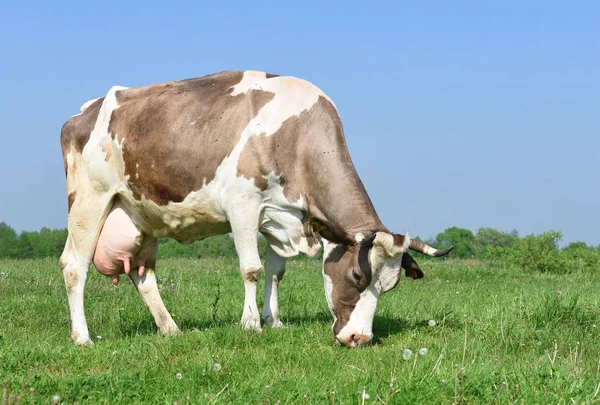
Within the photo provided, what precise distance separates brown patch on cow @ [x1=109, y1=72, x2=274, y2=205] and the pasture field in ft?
5.24

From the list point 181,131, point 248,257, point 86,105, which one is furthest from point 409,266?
point 86,105

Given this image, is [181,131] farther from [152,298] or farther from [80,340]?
[80,340]

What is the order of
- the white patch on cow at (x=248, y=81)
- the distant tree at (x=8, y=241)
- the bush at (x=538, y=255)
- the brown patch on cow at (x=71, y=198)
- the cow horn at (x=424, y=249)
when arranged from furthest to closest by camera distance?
the distant tree at (x=8, y=241) → the bush at (x=538, y=255) → the brown patch on cow at (x=71, y=198) → the white patch on cow at (x=248, y=81) → the cow horn at (x=424, y=249)

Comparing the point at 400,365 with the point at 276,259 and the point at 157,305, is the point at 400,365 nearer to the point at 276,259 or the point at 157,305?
the point at 276,259

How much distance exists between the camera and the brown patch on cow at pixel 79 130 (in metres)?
9.16

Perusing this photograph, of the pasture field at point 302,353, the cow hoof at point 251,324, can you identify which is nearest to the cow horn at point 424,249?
Answer: the pasture field at point 302,353

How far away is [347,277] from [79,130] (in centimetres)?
391

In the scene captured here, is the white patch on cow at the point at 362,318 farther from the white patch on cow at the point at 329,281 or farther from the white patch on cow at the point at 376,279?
the white patch on cow at the point at 329,281

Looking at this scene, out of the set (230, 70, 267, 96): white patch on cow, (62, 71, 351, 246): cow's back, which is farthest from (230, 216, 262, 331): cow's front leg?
(230, 70, 267, 96): white patch on cow

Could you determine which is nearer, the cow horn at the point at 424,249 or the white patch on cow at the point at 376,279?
the white patch on cow at the point at 376,279

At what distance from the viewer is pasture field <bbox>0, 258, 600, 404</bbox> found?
5.25m

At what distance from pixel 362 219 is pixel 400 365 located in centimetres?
187

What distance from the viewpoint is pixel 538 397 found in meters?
5.20

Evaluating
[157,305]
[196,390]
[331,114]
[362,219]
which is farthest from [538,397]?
[157,305]
